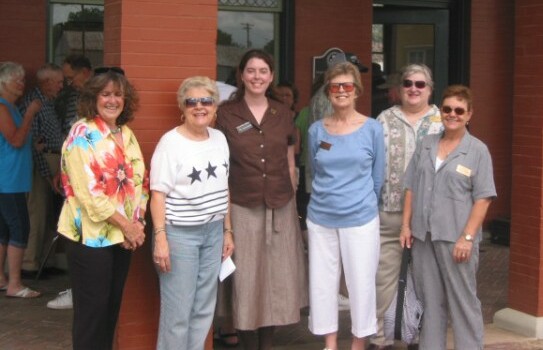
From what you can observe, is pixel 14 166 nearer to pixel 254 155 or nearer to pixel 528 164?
pixel 254 155

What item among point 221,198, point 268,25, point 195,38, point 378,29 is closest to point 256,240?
point 221,198

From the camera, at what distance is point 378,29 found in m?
11.2

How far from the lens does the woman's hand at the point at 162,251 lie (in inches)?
205

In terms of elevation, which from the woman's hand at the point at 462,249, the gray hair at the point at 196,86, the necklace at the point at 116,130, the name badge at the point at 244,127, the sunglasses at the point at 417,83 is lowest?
the woman's hand at the point at 462,249

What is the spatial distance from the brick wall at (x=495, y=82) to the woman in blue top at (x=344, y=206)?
5.72m

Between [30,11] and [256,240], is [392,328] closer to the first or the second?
[256,240]

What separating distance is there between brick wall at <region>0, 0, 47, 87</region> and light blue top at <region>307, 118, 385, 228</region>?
13.5 feet

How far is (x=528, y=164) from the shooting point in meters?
7.07

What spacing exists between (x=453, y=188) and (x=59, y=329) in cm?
325

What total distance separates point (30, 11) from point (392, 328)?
4895mm

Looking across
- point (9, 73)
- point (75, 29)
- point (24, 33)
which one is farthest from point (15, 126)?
point (75, 29)

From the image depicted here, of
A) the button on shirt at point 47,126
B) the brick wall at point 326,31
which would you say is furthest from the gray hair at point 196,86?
the brick wall at point 326,31

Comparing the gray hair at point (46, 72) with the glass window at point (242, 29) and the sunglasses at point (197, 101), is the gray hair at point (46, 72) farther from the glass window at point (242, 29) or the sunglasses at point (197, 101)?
the sunglasses at point (197, 101)

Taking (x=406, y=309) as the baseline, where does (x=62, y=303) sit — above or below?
below
